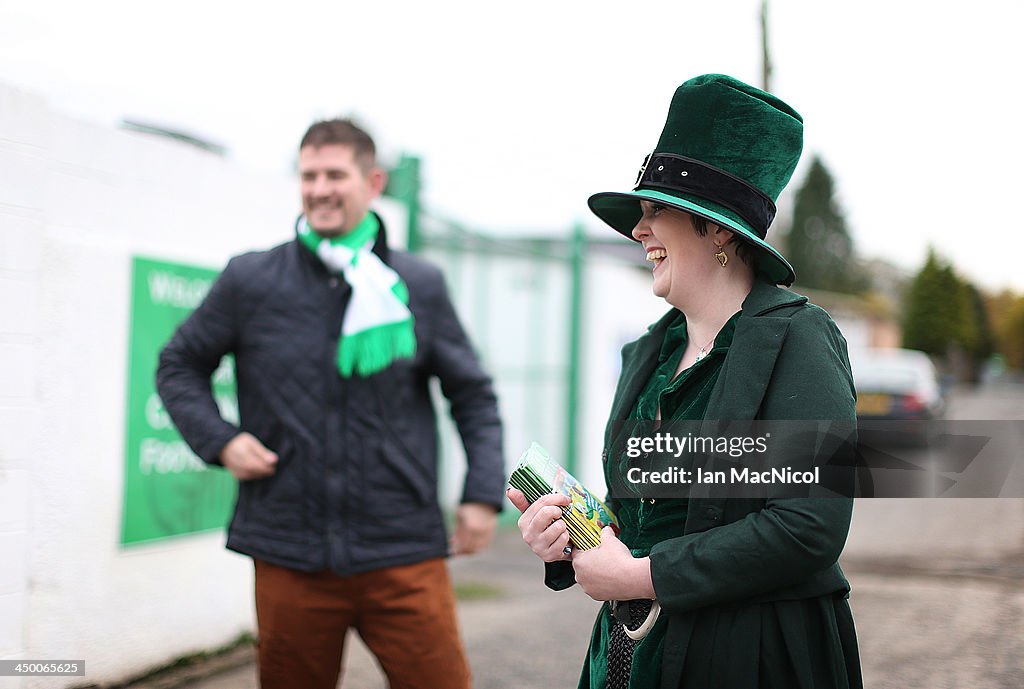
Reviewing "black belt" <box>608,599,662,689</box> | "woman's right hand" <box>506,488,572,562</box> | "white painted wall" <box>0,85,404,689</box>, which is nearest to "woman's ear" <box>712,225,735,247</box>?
"woman's right hand" <box>506,488,572,562</box>

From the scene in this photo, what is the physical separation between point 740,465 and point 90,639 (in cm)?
312

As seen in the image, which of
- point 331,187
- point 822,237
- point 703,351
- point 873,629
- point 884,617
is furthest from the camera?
point 822,237

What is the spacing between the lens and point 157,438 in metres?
4.43

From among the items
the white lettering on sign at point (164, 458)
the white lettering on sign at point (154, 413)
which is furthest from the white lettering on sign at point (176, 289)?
the white lettering on sign at point (164, 458)

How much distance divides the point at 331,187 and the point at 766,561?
2001 millimetres

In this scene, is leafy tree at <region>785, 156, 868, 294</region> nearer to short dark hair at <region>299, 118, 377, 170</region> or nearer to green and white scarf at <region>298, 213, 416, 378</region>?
short dark hair at <region>299, 118, 377, 170</region>

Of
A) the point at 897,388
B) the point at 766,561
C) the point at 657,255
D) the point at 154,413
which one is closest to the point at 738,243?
the point at 657,255

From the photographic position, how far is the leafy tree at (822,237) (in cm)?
7456

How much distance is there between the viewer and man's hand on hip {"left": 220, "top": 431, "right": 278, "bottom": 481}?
2.99m

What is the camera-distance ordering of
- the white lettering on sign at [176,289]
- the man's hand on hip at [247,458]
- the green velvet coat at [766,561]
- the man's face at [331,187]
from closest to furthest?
1. the green velvet coat at [766,561]
2. the man's hand on hip at [247,458]
3. the man's face at [331,187]
4. the white lettering on sign at [176,289]

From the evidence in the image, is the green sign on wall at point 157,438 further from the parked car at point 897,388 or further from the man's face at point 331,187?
the parked car at point 897,388

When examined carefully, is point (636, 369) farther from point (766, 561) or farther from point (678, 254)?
point (766, 561)

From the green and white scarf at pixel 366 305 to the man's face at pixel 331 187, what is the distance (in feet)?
0.13

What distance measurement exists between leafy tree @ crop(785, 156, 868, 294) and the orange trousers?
73.9m
